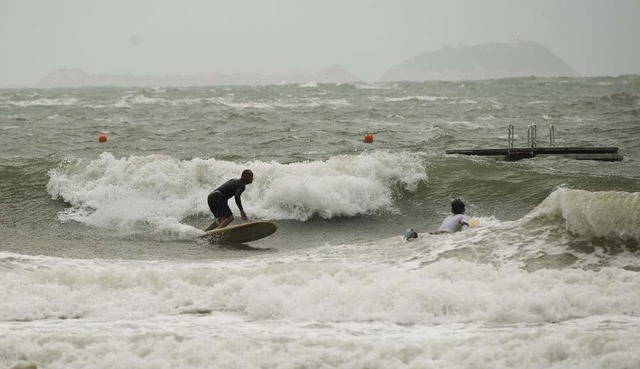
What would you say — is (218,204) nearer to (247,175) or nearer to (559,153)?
(247,175)

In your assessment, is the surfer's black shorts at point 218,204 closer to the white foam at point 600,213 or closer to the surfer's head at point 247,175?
the surfer's head at point 247,175

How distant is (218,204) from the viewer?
46.3 feet

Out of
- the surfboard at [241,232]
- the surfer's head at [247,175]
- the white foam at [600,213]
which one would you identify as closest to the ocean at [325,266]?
the white foam at [600,213]

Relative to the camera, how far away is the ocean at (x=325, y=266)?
22.3 feet

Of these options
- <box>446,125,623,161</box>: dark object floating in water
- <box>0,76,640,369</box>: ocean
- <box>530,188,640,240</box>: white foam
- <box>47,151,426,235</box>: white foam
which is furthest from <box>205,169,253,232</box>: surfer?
<box>446,125,623,161</box>: dark object floating in water

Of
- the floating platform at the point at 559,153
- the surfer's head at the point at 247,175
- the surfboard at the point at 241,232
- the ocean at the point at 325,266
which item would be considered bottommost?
the surfboard at the point at 241,232

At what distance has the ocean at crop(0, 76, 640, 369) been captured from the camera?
22.3ft

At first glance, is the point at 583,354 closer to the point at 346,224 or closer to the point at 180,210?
the point at 346,224

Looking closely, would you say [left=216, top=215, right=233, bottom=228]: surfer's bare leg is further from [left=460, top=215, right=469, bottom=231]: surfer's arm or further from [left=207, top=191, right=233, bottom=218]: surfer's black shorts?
[left=460, top=215, right=469, bottom=231]: surfer's arm

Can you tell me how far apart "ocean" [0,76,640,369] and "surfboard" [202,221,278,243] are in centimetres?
21

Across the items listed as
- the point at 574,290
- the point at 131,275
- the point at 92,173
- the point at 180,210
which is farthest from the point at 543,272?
the point at 92,173

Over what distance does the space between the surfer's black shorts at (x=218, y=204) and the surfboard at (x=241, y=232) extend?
0.52 metres

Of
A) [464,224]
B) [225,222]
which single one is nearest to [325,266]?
[464,224]

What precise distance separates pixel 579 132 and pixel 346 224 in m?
18.3
